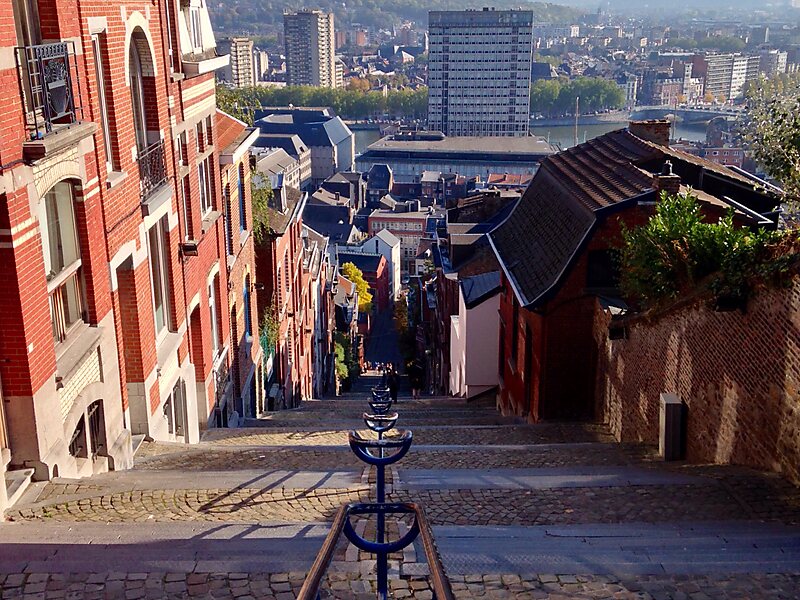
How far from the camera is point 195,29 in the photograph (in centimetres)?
1714

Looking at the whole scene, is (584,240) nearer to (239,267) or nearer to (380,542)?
(239,267)

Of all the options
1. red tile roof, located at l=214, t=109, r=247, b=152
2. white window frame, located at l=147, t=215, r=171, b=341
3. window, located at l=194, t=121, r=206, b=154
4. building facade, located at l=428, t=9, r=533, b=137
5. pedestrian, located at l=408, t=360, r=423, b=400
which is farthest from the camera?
building facade, located at l=428, t=9, r=533, b=137

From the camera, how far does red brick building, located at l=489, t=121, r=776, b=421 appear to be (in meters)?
16.8

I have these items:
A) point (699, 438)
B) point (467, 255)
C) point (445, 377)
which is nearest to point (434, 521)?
point (699, 438)

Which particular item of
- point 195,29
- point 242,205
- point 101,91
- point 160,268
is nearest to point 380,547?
point 101,91

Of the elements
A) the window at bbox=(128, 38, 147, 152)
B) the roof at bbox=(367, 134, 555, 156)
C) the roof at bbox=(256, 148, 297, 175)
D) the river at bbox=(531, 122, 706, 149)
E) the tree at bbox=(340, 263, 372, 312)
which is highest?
the window at bbox=(128, 38, 147, 152)

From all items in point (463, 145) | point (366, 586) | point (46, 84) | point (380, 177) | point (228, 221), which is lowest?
point (380, 177)

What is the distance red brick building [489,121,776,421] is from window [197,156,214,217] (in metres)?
6.95

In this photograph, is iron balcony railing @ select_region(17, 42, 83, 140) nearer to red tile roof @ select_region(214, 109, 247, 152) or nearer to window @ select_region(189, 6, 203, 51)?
window @ select_region(189, 6, 203, 51)

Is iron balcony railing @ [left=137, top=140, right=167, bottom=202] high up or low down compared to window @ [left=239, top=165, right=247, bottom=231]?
up

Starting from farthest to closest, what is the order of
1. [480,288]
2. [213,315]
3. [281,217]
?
[281,217] < [480,288] < [213,315]

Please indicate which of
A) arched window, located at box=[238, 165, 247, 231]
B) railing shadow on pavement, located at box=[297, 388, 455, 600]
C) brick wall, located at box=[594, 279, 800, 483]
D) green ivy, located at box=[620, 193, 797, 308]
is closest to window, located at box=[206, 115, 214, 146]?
arched window, located at box=[238, 165, 247, 231]

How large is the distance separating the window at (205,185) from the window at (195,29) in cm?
235

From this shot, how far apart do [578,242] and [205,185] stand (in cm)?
791
